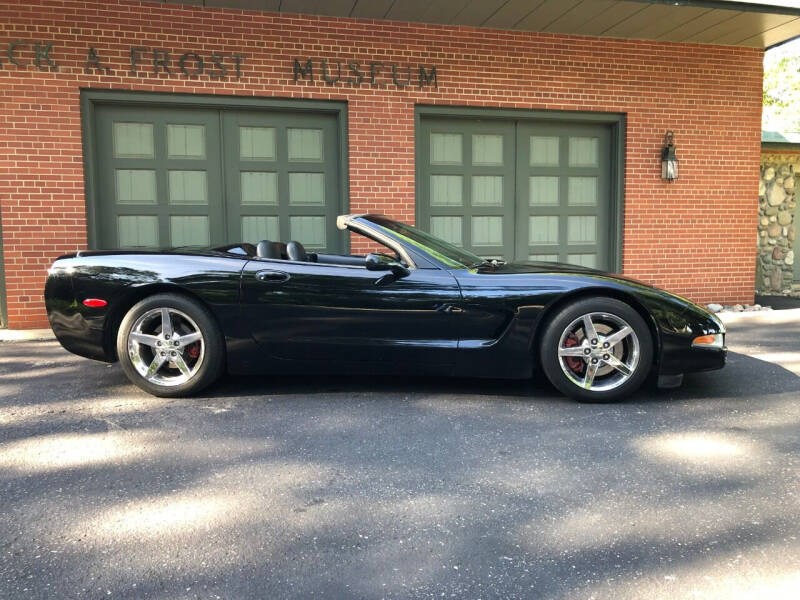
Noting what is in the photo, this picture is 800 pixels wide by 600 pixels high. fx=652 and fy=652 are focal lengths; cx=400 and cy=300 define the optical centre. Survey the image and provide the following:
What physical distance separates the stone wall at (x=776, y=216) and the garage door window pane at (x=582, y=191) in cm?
351

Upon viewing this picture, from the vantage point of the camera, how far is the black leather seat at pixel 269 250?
176 inches

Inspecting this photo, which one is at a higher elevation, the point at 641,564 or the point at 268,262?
the point at 268,262

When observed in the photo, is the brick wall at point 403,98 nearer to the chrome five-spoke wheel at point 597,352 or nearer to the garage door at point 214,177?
the garage door at point 214,177

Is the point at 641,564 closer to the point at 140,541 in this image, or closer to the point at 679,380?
the point at 140,541

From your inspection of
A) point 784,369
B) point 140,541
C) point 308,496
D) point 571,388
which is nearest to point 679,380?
point 571,388

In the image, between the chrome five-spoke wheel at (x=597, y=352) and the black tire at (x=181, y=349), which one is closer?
the chrome five-spoke wheel at (x=597, y=352)

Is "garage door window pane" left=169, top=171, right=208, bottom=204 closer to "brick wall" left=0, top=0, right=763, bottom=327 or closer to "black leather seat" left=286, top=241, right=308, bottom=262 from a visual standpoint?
"brick wall" left=0, top=0, right=763, bottom=327

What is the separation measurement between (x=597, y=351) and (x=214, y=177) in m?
5.47

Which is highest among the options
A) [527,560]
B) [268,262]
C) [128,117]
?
[128,117]

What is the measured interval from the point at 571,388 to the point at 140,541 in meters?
2.73

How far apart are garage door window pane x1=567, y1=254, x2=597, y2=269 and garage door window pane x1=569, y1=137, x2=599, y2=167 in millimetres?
1263

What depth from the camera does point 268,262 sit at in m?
4.38

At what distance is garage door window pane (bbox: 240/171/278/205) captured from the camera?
8.02 meters

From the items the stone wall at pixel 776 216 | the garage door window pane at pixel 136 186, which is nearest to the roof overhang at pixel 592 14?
the garage door window pane at pixel 136 186
